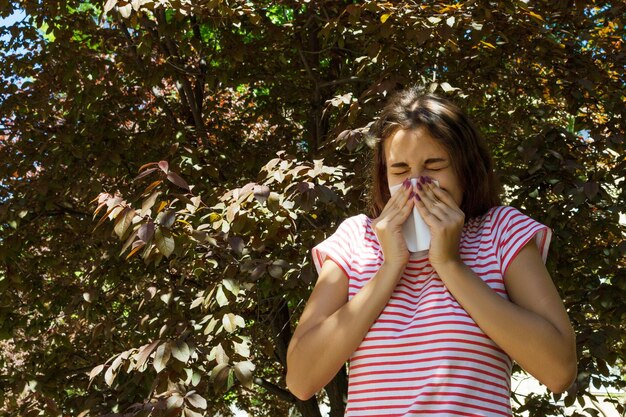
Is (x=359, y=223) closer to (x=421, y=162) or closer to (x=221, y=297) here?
(x=421, y=162)

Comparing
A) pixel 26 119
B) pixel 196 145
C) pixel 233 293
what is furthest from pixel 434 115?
pixel 26 119

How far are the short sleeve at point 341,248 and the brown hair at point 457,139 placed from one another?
141mm

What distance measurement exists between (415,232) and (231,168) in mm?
3426

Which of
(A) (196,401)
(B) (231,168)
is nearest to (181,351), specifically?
(A) (196,401)

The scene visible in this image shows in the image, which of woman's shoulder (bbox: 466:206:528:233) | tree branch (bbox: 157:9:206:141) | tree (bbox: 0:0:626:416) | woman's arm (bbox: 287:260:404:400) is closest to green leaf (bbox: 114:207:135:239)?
tree (bbox: 0:0:626:416)

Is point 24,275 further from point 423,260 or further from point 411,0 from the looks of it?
point 423,260

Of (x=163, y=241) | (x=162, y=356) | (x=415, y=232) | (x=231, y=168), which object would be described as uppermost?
(x=415, y=232)

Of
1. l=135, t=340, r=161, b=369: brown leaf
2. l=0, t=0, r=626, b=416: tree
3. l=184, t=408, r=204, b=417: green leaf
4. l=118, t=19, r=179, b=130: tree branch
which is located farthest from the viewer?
l=118, t=19, r=179, b=130: tree branch

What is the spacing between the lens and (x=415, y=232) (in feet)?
5.13

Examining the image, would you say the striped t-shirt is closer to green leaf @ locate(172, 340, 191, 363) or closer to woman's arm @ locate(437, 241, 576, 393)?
woman's arm @ locate(437, 241, 576, 393)

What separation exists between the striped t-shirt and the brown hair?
0.09 meters

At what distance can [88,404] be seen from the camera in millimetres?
3648

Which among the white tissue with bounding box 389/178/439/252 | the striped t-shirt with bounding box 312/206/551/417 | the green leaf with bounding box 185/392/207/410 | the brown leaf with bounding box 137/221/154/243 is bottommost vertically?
the green leaf with bounding box 185/392/207/410

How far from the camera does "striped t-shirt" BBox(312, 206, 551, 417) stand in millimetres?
1420
